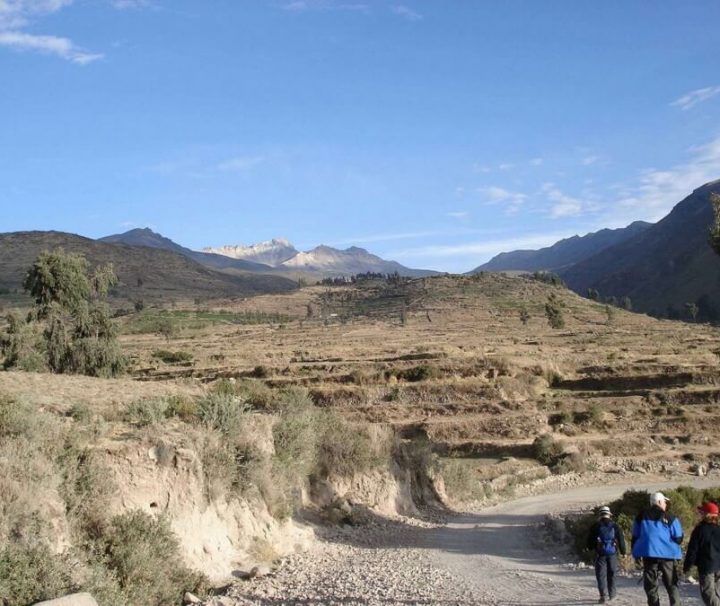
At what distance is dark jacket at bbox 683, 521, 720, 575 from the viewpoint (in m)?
A: 9.36

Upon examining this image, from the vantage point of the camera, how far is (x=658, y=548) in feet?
32.3

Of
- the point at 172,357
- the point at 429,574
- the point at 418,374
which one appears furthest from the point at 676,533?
the point at 172,357

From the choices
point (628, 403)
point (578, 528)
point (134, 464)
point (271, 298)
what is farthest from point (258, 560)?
point (271, 298)

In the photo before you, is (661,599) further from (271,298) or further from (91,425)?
(271,298)

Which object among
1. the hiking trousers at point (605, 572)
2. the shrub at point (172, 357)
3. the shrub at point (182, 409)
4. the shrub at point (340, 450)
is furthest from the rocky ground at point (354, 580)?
the shrub at point (172, 357)

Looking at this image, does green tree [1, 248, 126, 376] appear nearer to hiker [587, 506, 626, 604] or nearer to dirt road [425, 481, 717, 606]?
dirt road [425, 481, 717, 606]

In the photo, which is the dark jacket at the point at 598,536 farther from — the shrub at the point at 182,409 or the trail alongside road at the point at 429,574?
the shrub at the point at 182,409

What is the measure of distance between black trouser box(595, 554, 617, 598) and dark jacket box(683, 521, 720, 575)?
174 centimetres

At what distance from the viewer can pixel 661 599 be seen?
11641mm

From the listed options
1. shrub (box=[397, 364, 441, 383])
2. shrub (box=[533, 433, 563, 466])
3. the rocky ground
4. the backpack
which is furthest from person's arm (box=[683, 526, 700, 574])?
shrub (box=[397, 364, 441, 383])

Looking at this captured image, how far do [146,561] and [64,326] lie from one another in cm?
3166

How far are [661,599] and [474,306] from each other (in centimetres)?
12217

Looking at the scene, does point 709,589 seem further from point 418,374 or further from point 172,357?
point 172,357

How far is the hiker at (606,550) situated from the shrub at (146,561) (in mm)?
6555
